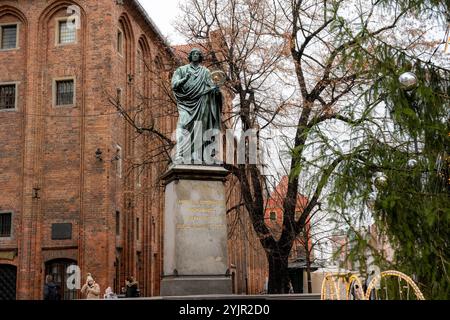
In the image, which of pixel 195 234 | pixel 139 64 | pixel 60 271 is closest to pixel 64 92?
pixel 139 64

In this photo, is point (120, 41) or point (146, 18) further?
point (146, 18)

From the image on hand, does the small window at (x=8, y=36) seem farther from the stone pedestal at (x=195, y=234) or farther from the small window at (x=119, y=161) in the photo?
the stone pedestal at (x=195, y=234)

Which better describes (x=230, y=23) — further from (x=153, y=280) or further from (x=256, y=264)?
(x=256, y=264)

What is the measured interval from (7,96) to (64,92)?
97.1 inches

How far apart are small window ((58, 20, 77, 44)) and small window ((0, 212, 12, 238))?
7478mm

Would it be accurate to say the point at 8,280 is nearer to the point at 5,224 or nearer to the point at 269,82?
the point at 5,224

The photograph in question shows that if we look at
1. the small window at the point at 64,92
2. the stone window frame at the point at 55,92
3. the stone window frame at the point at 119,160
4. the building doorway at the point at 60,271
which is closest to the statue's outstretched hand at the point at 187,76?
the stone window frame at the point at 119,160

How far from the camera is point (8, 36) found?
28125 mm

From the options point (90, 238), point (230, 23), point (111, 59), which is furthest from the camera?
point (111, 59)

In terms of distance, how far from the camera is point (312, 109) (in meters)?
18.5

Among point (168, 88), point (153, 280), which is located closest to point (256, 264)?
point (153, 280)

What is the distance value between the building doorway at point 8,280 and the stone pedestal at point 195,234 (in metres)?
16.3

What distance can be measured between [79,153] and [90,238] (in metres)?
3.50

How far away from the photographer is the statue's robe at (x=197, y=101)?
39.8 ft
